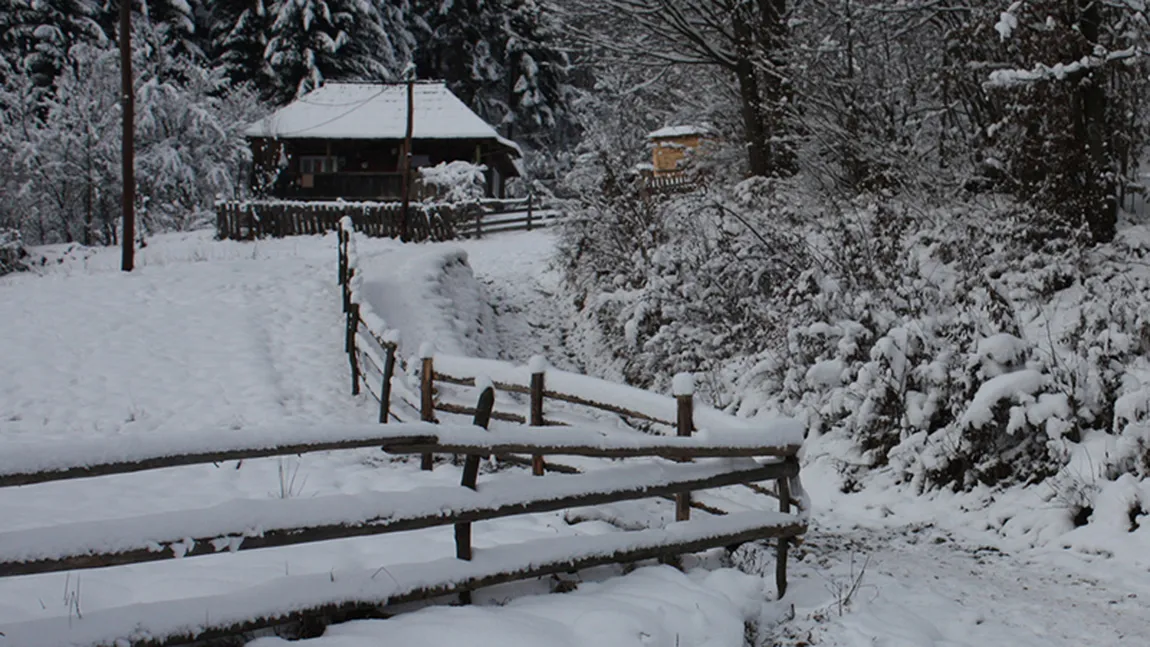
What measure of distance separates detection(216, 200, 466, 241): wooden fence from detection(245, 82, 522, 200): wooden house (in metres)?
6.99

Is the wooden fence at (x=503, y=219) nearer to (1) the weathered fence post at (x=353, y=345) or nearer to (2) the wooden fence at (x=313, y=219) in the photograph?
(2) the wooden fence at (x=313, y=219)

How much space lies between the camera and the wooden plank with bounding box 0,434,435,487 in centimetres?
337

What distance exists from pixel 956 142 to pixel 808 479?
6.03 m

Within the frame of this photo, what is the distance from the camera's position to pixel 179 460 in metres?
3.75

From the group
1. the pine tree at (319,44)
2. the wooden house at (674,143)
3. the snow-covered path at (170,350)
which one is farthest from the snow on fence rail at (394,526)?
the pine tree at (319,44)

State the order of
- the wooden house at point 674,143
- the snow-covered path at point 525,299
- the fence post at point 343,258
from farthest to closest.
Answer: the wooden house at point 674,143
the snow-covered path at point 525,299
the fence post at point 343,258

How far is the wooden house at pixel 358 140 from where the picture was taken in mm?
34406

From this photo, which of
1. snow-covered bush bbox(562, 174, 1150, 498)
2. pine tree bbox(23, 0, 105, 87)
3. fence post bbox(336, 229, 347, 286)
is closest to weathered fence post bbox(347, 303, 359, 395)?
fence post bbox(336, 229, 347, 286)

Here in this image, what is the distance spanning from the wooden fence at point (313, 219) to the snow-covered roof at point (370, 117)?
315 inches

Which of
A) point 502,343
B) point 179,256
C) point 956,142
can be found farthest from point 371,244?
point 956,142

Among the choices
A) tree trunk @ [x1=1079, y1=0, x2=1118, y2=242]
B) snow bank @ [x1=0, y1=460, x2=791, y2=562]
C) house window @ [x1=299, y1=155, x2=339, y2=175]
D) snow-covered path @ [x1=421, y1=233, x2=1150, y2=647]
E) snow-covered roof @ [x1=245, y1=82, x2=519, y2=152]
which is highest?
snow-covered roof @ [x1=245, y1=82, x2=519, y2=152]

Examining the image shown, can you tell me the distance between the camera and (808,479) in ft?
29.6

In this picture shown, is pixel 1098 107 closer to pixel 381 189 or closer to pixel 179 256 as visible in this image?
pixel 179 256

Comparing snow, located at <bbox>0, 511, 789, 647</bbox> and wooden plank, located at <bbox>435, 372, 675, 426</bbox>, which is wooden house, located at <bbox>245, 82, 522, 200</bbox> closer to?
wooden plank, located at <bbox>435, 372, 675, 426</bbox>
